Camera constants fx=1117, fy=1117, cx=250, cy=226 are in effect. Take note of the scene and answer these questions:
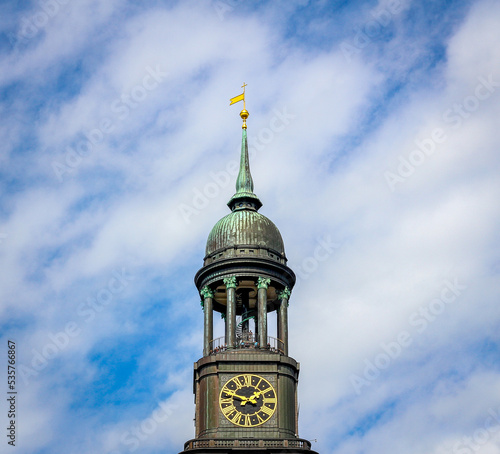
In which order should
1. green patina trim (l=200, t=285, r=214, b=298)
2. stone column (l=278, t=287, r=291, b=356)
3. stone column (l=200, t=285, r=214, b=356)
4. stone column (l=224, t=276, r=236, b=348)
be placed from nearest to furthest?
stone column (l=224, t=276, r=236, b=348)
stone column (l=200, t=285, r=214, b=356)
stone column (l=278, t=287, r=291, b=356)
green patina trim (l=200, t=285, r=214, b=298)

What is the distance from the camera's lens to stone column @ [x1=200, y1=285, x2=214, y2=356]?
8288 centimetres

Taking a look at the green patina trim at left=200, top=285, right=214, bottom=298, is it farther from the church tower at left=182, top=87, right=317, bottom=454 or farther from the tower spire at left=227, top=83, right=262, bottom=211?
the tower spire at left=227, top=83, right=262, bottom=211

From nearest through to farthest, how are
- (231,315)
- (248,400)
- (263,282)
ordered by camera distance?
(248,400) < (231,315) < (263,282)

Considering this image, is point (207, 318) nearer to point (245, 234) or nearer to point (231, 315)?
point (231, 315)

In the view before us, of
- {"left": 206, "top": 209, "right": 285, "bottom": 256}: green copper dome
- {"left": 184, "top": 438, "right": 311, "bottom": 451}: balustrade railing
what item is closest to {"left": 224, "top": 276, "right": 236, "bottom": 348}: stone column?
{"left": 206, "top": 209, "right": 285, "bottom": 256}: green copper dome

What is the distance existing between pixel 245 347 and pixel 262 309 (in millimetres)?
3065

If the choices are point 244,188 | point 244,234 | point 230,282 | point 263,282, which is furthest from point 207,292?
point 244,188

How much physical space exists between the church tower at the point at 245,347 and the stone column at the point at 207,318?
0.07 m

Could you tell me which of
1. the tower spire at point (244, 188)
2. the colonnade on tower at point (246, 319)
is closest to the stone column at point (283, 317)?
the colonnade on tower at point (246, 319)

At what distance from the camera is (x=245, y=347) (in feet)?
270

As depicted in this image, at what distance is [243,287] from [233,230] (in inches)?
177

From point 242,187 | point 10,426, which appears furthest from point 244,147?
point 10,426

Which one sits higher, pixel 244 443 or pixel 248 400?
pixel 248 400

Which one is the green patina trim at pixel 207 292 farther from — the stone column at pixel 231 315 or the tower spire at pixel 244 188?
the tower spire at pixel 244 188
